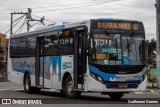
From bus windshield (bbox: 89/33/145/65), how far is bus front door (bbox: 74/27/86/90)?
→ 65 cm

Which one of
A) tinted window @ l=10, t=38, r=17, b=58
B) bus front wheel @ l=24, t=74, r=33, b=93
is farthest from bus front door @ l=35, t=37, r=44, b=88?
tinted window @ l=10, t=38, r=17, b=58

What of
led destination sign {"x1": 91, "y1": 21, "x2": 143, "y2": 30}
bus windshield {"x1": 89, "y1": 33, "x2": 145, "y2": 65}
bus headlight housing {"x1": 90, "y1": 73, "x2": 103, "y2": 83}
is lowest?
bus headlight housing {"x1": 90, "y1": 73, "x2": 103, "y2": 83}

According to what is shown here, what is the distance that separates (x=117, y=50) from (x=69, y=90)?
3104 mm

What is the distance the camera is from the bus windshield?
18734 millimetres

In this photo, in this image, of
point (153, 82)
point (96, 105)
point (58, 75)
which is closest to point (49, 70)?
point (58, 75)

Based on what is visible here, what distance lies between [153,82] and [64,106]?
66.2 feet

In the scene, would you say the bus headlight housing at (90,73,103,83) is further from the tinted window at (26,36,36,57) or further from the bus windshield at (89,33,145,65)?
the tinted window at (26,36,36,57)

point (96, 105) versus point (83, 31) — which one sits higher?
point (83, 31)

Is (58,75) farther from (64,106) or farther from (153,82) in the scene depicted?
(153,82)

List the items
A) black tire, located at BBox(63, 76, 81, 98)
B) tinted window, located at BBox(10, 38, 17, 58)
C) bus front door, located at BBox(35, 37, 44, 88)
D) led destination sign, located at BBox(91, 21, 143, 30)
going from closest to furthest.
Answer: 1. led destination sign, located at BBox(91, 21, 143, 30)
2. black tire, located at BBox(63, 76, 81, 98)
3. bus front door, located at BBox(35, 37, 44, 88)
4. tinted window, located at BBox(10, 38, 17, 58)

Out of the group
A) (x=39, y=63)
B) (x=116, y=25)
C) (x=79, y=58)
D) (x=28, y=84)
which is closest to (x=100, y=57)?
(x=79, y=58)

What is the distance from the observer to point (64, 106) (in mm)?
16266

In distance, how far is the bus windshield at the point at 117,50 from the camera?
1873 cm

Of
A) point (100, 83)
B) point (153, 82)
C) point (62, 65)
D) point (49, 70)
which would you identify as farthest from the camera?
point (153, 82)
